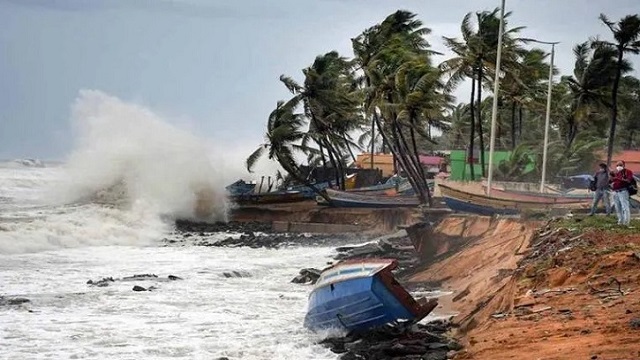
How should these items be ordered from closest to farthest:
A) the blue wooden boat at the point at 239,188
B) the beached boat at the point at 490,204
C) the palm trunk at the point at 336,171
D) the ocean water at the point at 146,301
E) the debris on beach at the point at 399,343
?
the debris on beach at the point at 399,343 < the ocean water at the point at 146,301 < the beached boat at the point at 490,204 < the palm trunk at the point at 336,171 < the blue wooden boat at the point at 239,188

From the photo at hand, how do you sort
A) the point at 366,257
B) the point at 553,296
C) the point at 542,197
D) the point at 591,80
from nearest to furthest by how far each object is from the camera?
the point at 553,296
the point at 366,257
the point at 542,197
the point at 591,80

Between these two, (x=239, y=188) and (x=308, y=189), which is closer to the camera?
(x=308, y=189)

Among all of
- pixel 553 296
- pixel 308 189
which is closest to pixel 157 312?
pixel 553 296

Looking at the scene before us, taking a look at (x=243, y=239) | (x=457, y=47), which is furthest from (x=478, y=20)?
(x=243, y=239)

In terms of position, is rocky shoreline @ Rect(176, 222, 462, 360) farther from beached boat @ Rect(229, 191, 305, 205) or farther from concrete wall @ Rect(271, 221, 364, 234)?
beached boat @ Rect(229, 191, 305, 205)

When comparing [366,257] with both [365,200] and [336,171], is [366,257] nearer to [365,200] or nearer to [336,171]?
[365,200]

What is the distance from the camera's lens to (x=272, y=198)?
42.4 meters

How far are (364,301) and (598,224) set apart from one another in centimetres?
726

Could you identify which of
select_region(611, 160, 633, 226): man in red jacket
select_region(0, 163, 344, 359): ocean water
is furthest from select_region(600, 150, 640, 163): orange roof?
select_region(611, 160, 633, 226): man in red jacket

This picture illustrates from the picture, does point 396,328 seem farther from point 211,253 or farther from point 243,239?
point 243,239

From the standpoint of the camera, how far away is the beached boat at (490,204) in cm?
2528

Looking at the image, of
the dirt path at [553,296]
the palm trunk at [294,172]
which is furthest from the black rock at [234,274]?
the palm trunk at [294,172]

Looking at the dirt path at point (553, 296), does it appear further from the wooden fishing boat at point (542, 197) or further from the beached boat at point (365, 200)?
the beached boat at point (365, 200)

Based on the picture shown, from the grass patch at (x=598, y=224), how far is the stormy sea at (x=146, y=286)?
21.3 feet
